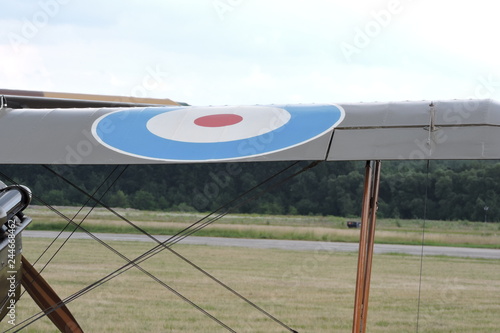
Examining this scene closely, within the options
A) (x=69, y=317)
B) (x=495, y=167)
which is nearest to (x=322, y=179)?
(x=495, y=167)

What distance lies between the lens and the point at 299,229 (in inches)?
896

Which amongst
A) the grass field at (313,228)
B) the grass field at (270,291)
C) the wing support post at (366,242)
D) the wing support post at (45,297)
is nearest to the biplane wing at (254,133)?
the wing support post at (366,242)

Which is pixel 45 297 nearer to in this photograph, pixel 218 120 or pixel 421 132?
pixel 218 120

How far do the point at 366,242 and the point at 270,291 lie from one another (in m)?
8.33

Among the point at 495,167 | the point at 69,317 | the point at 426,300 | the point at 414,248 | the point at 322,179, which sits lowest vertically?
the point at 69,317

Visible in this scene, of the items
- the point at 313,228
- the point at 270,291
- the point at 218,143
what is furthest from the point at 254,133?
the point at 313,228

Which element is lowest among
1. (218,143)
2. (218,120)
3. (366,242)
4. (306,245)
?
(366,242)

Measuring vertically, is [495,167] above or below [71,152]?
above

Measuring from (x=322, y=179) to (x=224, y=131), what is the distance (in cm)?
1666

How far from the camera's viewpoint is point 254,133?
4965mm

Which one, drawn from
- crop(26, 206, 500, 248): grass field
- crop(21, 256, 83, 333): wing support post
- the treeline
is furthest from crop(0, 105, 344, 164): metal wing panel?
crop(26, 206, 500, 248): grass field

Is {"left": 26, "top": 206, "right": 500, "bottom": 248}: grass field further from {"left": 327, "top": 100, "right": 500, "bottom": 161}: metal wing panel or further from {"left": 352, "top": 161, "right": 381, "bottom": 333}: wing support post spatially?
{"left": 327, "top": 100, "right": 500, "bottom": 161}: metal wing panel

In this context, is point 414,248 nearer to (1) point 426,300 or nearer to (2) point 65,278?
(1) point 426,300

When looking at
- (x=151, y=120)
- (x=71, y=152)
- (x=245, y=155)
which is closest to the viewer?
(x=245, y=155)
